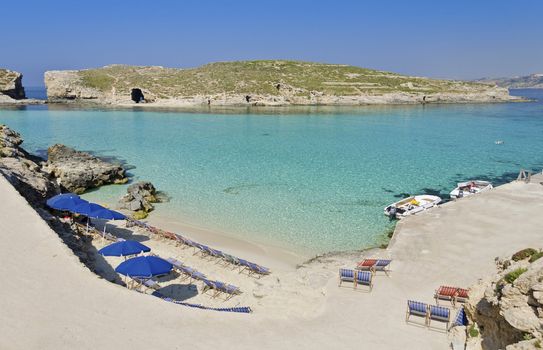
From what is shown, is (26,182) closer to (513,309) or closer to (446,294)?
(446,294)

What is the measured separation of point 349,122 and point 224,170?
43897mm

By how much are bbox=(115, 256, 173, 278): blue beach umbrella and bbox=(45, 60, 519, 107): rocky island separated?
96376 millimetres

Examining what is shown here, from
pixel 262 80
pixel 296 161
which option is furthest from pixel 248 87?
pixel 296 161

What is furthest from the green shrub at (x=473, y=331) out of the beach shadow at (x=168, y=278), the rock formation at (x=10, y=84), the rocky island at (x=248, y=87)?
the rock formation at (x=10, y=84)

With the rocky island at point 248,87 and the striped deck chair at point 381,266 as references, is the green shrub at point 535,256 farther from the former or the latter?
the rocky island at point 248,87

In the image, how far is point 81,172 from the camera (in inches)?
1169

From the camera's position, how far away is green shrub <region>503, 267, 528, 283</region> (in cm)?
756

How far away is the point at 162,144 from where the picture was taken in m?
49.1

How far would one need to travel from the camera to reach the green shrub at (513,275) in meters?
7.56

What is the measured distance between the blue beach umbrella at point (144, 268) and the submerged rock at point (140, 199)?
1081cm

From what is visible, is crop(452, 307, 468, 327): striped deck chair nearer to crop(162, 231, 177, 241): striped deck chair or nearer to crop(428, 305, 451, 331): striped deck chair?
crop(428, 305, 451, 331): striped deck chair

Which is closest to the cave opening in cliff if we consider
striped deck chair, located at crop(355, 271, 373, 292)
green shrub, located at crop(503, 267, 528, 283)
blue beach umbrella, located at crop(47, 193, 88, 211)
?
blue beach umbrella, located at crop(47, 193, 88, 211)

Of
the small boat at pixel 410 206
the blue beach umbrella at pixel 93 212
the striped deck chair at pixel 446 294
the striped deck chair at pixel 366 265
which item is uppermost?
the blue beach umbrella at pixel 93 212

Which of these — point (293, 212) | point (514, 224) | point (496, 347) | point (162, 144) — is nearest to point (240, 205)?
point (293, 212)
